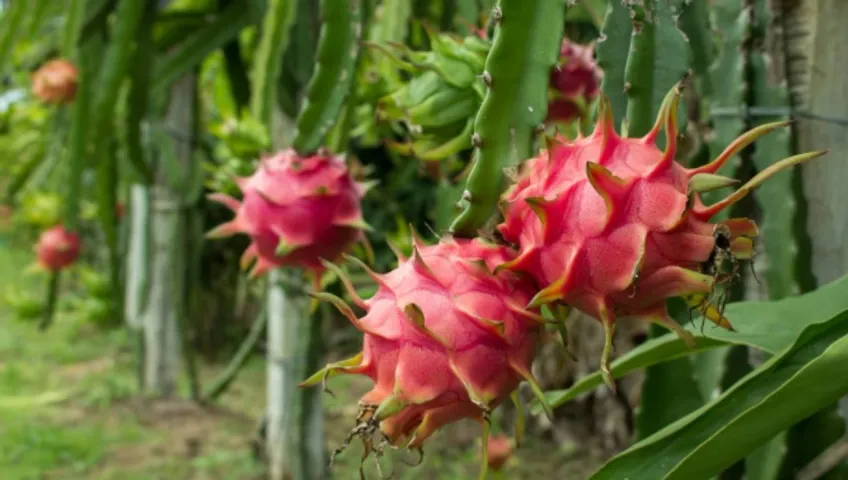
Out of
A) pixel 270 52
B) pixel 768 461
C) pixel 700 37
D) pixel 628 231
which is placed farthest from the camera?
pixel 270 52

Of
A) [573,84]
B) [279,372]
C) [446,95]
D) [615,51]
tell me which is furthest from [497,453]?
[615,51]

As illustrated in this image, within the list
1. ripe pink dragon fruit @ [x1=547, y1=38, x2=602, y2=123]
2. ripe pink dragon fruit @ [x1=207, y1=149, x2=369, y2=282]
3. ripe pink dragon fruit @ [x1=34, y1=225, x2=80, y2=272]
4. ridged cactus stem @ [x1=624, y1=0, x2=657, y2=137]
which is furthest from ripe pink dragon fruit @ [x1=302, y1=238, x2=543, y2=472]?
ripe pink dragon fruit @ [x1=34, y1=225, x2=80, y2=272]

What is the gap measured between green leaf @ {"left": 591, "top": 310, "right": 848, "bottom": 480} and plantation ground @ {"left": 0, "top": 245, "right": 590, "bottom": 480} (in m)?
1.60

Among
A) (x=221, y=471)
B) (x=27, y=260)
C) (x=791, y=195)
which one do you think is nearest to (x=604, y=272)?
(x=791, y=195)

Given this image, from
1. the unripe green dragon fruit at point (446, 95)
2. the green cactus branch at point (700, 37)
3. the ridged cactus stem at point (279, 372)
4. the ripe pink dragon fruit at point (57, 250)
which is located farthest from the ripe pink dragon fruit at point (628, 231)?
the ripe pink dragon fruit at point (57, 250)

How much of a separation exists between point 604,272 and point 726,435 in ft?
0.42

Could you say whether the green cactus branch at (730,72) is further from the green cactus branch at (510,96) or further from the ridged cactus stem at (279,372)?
the ridged cactus stem at (279,372)

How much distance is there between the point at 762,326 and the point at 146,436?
2.10m

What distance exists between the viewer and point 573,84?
3.89ft

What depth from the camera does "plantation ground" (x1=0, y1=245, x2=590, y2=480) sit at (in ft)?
7.43

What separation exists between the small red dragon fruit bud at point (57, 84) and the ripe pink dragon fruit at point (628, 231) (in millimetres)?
1848

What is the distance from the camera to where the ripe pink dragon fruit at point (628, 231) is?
0.48m

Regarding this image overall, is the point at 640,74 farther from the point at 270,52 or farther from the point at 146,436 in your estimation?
the point at 146,436

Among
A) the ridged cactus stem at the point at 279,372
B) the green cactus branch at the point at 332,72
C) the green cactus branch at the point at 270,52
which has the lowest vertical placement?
the ridged cactus stem at the point at 279,372
